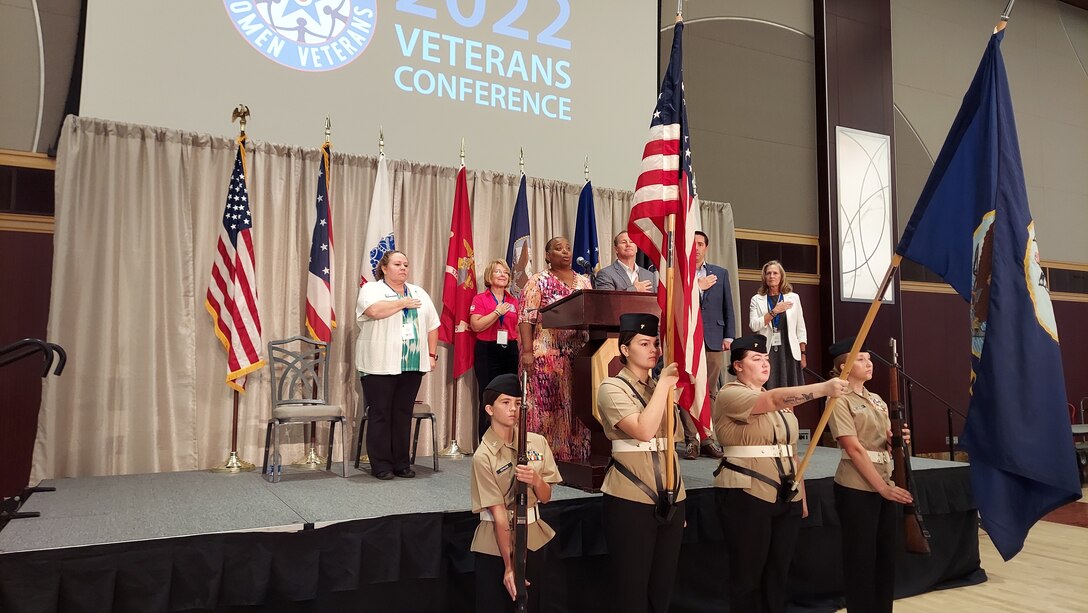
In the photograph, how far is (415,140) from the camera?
6312 millimetres

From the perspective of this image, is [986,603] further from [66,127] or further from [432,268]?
[66,127]

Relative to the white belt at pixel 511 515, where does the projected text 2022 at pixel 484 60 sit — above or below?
above

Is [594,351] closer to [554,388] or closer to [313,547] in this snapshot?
[554,388]

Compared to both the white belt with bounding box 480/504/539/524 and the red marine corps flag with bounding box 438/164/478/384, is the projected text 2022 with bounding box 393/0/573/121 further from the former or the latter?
the white belt with bounding box 480/504/539/524

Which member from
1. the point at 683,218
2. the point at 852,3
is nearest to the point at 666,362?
the point at 683,218

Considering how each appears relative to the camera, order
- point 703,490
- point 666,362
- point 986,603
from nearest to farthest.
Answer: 1. point 666,362
2. point 703,490
3. point 986,603

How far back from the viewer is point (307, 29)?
593 centimetres

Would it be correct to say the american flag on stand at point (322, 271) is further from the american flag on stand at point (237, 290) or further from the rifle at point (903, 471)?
the rifle at point (903, 471)

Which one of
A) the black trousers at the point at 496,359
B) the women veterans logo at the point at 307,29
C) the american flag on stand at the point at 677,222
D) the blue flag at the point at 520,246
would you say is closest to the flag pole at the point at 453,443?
the black trousers at the point at 496,359

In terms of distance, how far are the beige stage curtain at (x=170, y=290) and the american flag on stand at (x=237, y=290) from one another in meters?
0.22

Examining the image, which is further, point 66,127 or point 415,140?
point 415,140

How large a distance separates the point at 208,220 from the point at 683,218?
366cm

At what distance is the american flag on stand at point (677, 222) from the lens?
10.6 feet

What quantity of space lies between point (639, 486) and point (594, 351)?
1199mm
